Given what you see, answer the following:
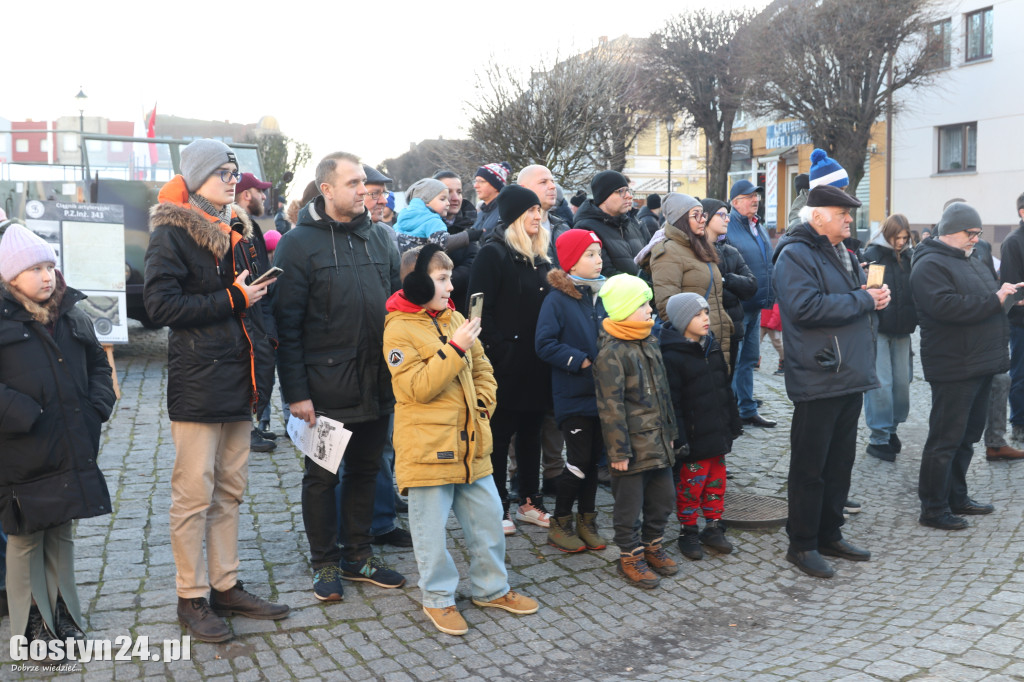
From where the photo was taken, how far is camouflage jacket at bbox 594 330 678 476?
5055 millimetres

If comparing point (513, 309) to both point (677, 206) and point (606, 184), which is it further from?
point (677, 206)

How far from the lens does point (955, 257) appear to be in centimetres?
620

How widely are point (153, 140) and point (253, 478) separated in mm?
8070

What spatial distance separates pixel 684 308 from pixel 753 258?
3.12 metres

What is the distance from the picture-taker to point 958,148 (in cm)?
3105

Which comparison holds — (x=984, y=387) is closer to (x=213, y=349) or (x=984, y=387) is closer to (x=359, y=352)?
(x=359, y=352)

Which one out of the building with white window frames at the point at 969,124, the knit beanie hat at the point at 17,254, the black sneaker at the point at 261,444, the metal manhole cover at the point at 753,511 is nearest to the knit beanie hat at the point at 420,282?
the knit beanie hat at the point at 17,254

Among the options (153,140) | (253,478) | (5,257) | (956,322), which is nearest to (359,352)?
(5,257)

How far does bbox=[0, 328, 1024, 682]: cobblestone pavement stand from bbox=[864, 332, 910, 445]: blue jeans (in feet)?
4.37

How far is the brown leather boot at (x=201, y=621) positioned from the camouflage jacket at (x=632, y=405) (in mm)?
2159

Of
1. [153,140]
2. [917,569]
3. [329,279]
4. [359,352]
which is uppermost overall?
[153,140]

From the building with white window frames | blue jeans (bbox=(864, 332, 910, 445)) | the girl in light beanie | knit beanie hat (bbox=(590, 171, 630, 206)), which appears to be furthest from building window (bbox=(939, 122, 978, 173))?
the girl in light beanie

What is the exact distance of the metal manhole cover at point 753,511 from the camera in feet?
19.8

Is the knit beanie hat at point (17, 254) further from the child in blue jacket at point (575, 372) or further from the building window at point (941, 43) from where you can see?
the building window at point (941, 43)
